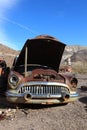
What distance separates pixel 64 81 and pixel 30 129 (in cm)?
280

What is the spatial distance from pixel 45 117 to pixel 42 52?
3644 mm

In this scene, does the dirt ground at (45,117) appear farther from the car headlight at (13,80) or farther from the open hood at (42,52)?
the open hood at (42,52)

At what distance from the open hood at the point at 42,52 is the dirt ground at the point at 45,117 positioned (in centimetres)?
185

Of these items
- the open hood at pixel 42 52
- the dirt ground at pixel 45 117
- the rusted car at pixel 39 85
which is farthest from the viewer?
the open hood at pixel 42 52

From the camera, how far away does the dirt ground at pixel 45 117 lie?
265 inches

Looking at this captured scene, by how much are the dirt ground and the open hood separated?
6.08 feet

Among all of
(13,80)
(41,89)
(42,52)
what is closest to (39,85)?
(41,89)

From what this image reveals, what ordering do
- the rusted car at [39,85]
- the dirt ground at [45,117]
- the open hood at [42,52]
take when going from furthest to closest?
the open hood at [42,52]
the rusted car at [39,85]
the dirt ground at [45,117]

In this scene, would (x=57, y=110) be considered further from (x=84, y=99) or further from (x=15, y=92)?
(x=84, y=99)

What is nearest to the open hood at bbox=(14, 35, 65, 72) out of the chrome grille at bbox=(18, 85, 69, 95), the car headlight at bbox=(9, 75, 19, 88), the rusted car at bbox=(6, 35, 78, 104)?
the rusted car at bbox=(6, 35, 78, 104)

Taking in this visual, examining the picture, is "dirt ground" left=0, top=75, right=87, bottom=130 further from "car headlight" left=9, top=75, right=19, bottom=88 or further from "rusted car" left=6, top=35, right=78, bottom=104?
"car headlight" left=9, top=75, right=19, bottom=88

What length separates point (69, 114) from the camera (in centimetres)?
799

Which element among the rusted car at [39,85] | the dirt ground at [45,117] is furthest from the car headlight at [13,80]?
the dirt ground at [45,117]

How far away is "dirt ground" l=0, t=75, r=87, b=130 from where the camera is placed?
6.72 meters
